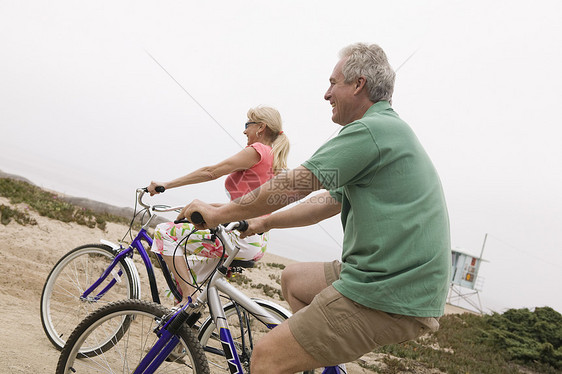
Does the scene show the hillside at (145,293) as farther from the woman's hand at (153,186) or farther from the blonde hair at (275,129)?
the blonde hair at (275,129)

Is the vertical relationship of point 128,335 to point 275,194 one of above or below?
below

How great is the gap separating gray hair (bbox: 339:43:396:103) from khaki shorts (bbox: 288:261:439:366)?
3.21ft

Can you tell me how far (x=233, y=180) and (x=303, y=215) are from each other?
4.22 ft

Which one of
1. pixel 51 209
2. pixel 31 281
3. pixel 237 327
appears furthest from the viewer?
pixel 51 209

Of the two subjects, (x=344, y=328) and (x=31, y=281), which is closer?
(x=344, y=328)

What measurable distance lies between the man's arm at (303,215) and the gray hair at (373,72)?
0.78 m

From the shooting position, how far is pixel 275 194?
1.89 metres

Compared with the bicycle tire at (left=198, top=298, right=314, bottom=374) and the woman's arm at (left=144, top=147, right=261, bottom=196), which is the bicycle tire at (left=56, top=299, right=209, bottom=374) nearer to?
the bicycle tire at (left=198, top=298, right=314, bottom=374)

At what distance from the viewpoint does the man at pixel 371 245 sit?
1.83m

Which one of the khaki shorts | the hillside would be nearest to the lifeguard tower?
the hillside

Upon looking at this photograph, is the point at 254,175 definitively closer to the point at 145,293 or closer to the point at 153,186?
the point at 153,186

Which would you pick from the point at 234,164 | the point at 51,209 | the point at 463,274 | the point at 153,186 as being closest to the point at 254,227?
the point at 234,164

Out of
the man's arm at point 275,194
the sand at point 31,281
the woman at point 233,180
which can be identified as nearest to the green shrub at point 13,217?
the sand at point 31,281

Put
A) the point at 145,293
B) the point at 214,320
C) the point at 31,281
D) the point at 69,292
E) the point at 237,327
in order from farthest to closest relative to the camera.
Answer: the point at 145,293 → the point at 31,281 → the point at 69,292 → the point at 237,327 → the point at 214,320
